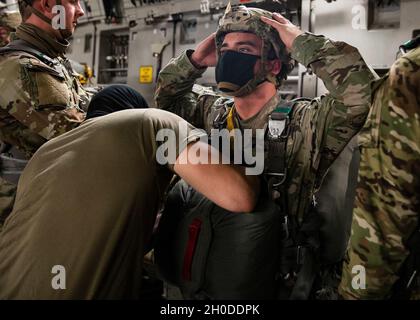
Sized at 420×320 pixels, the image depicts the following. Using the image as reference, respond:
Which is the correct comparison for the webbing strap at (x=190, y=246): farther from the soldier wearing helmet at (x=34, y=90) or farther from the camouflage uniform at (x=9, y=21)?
the camouflage uniform at (x=9, y=21)

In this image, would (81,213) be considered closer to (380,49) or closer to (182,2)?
(380,49)

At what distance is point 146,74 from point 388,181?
7.95 ft

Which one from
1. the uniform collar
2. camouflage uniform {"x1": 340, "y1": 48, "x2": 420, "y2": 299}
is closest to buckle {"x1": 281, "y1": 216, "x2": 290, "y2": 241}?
camouflage uniform {"x1": 340, "y1": 48, "x2": 420, "y2": 299}

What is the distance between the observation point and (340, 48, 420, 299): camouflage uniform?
3.22 feet

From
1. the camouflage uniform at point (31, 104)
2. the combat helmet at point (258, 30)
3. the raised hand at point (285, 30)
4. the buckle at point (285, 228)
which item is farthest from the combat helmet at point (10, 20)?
the buckle at point (285, 228)

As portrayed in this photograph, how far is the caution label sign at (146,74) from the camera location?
3.03 m

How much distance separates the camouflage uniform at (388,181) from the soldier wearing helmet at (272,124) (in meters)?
0.29

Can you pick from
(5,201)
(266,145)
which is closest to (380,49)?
(266,145)

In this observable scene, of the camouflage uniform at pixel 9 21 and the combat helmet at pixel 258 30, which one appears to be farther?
the camouflage uniform at pixel 9 21

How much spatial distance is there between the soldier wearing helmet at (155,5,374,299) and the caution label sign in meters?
1.01

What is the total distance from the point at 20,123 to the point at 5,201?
0.40 meters

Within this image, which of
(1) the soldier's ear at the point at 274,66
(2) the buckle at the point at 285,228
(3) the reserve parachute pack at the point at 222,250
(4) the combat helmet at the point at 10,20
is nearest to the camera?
(3) the reserve parachute pack at the point at 222,250

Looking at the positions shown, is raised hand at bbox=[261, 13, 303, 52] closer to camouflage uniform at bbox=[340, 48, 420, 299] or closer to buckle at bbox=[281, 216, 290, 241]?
camouflage uniform at bbox=[340, 48, 420, 299]

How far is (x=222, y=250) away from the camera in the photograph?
1220 millimetres
